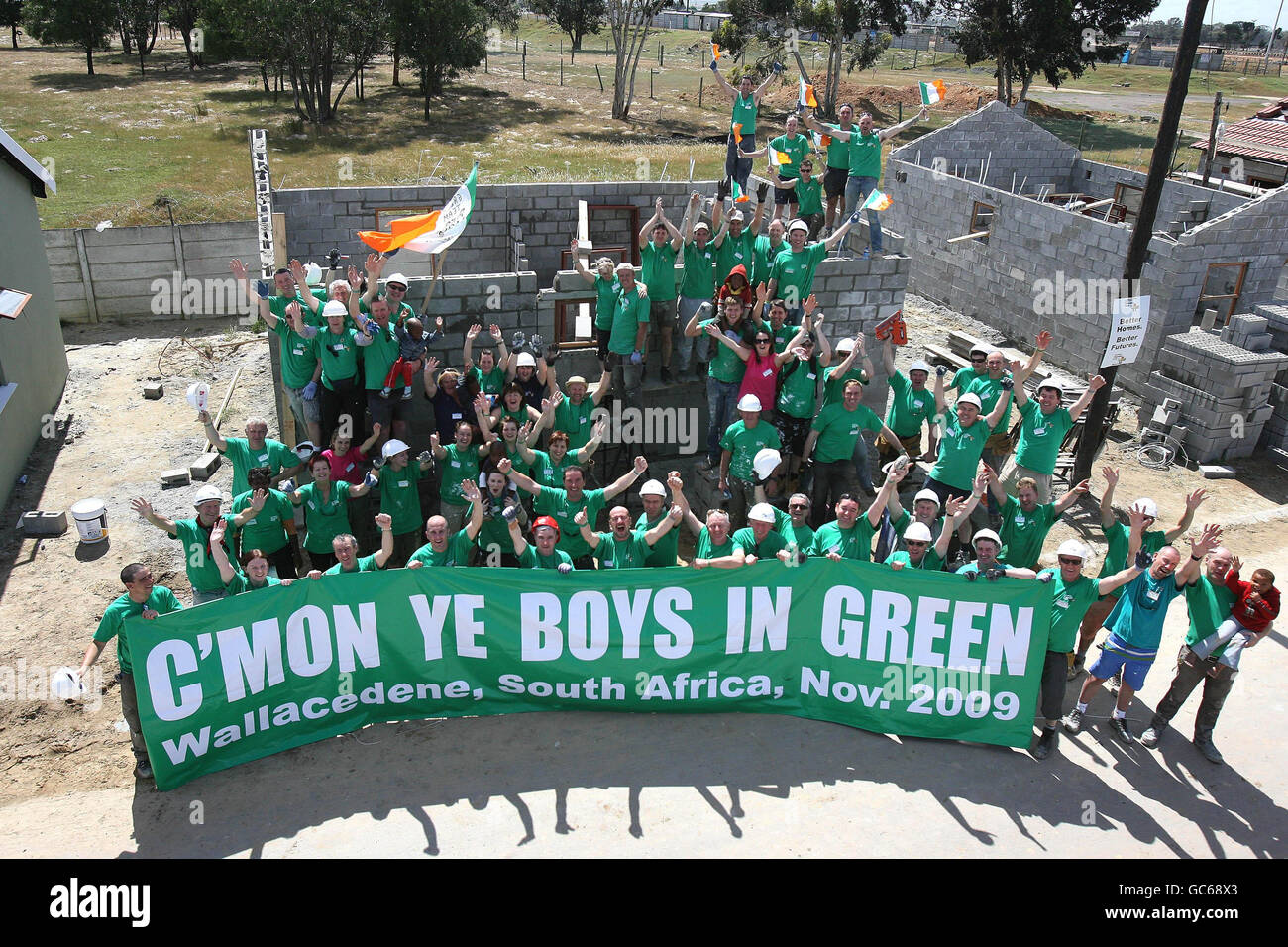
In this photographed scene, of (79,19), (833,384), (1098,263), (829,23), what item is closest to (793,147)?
(833,384)

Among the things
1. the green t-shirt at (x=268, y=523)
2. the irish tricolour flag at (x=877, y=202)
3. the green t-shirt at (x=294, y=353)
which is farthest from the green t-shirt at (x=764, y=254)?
the green t-shirt at (x=268, y=523)

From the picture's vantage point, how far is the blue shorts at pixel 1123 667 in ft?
26.3

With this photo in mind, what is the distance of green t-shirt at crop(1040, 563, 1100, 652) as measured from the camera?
769 centimetres

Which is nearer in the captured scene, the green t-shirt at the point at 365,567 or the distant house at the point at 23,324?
the green t-shirt at the point at 365,567

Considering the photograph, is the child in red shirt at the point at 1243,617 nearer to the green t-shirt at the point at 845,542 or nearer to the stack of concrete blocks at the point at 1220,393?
the green t-shirt at the point at 845,542

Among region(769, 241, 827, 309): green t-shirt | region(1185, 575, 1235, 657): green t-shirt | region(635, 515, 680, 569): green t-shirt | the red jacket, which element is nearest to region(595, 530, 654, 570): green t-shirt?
region(635, 515, 680, 569): green t-shirt

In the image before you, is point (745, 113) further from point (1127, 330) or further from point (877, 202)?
point (1127, 330)

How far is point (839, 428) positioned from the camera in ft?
→ 33.1

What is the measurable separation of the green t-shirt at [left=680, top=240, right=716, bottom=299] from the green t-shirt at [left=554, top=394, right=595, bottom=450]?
2.60 metres

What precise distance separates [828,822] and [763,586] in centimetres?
182

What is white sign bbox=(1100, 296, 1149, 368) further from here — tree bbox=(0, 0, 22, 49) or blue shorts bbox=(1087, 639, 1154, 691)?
tree bbox=(0, 0, 22, 49)

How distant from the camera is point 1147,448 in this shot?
47.2ft

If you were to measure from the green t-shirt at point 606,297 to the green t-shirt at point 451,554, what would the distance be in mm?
4347
